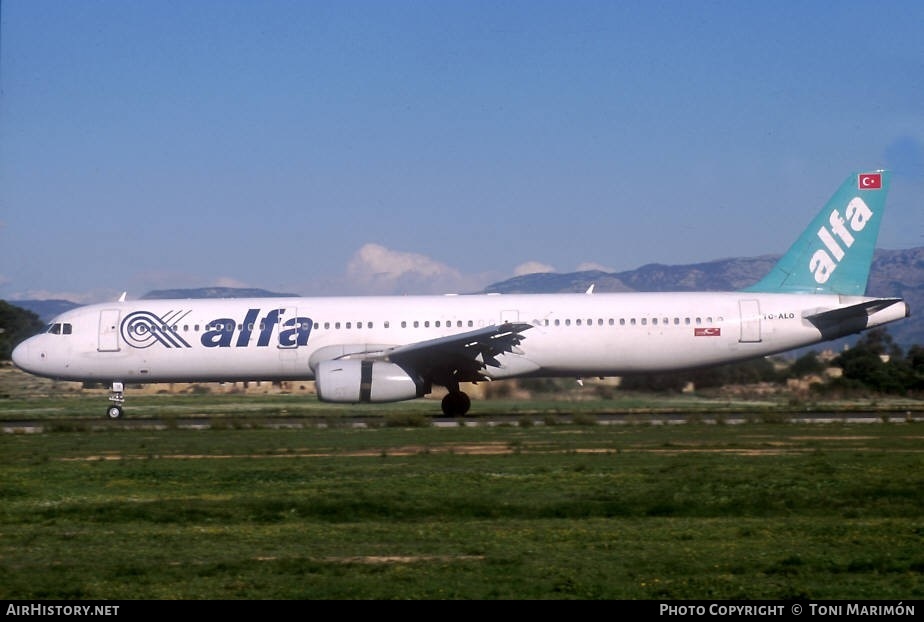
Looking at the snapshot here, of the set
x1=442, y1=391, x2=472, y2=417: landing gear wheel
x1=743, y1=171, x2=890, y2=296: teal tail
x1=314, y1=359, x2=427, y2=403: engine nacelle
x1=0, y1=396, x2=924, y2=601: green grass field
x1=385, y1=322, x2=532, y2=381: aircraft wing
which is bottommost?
x1=0, y1=396, x2=924, y2=601: green grass field

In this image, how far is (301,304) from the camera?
33188 millimetres

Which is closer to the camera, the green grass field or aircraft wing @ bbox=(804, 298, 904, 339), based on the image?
the green grass field

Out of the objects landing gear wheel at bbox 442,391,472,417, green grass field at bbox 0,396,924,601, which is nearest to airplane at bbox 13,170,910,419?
landing gear wheel at bbox 442,391,472,417


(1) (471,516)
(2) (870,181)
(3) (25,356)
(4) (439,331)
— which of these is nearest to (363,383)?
(4) (439,331)

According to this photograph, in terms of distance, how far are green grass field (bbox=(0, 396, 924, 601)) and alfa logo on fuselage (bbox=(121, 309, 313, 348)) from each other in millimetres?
7617

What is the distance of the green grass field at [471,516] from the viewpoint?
1011cm

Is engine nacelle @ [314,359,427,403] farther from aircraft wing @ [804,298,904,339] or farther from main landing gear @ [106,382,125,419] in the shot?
aircraft wing @ [804,298,904,339]

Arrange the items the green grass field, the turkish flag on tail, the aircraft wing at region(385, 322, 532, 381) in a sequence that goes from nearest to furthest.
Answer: the green grass field → the aircraft wing at region(385, 322, 532, 381) → the turkish flag on tail

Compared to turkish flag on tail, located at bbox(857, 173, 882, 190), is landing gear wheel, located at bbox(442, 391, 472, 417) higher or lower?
lower

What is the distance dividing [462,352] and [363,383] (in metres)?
2.73

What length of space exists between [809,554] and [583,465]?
7530 millimetres

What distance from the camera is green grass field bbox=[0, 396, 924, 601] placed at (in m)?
10.1
